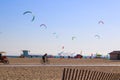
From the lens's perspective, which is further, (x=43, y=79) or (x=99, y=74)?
(x=43, y=79)

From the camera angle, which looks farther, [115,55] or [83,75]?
[115,55]

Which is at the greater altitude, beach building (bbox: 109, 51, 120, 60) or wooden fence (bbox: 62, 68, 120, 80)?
beach building (bbox: 109, 51, 120, 60)

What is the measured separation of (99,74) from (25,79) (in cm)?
1097

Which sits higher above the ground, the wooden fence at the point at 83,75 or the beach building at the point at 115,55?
the beach building at the point at 115,55

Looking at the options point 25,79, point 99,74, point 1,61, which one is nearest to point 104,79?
point 99,74

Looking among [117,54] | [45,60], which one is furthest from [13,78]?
[117,54]

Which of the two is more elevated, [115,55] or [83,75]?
[115,55]

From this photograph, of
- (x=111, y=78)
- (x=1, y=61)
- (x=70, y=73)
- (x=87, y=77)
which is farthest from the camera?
(x=1, y=61)

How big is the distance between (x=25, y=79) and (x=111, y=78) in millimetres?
10406

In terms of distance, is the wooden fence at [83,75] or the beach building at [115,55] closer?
the wooden fence at [83,75]

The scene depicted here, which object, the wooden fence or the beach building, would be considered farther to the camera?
the beach building

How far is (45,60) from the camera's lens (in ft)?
149

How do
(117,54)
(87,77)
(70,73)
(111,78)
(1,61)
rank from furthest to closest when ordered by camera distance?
(117,54)
(1,61)
(111,78)
(87,77)
(70,73)

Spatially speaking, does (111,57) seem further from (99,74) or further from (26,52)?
(99,74)
